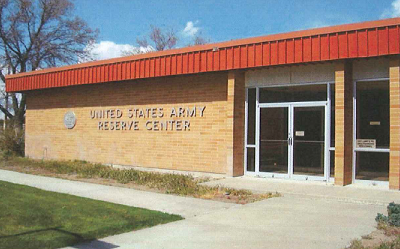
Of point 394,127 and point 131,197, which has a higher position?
point 394,127

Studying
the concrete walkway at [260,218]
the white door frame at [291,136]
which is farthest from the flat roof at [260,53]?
the concrete walkway at [260,218]

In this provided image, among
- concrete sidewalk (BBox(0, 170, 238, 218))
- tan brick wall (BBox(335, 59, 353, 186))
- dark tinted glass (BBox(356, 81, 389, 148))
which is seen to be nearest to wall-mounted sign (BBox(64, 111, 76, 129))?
concrete sidewalk (BBox(0, 170, 238, 218))

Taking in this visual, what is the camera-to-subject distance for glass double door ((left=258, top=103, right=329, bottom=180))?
1243 cm

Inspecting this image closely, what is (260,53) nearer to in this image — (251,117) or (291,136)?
(251,117)

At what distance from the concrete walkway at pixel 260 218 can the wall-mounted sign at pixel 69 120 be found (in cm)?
771

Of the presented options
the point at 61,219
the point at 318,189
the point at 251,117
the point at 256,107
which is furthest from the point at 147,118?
the point at 61,219

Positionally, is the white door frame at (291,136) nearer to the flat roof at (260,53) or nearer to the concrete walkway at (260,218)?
the concrete walkway at (260,218)

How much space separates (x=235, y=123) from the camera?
13797mm

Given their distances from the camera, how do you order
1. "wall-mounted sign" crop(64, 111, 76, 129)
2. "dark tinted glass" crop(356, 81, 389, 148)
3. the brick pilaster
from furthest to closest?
"wall-mounted sign" crop(64, 111, 76, 129), the brick pilaster, "dark tinted glass" crop(356, 81, 389, 148)

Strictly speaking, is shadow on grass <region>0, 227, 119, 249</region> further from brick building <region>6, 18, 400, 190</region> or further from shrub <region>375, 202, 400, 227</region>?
brick building <region>6, 18, 400, 190</region>

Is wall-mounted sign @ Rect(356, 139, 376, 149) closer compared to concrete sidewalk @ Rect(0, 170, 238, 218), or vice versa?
concrete sidewalk @ Rect(0, 170, 238, 218)

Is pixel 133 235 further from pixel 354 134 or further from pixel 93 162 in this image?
pixel 93 162

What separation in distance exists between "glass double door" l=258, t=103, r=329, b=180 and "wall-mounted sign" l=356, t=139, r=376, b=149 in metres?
0.85

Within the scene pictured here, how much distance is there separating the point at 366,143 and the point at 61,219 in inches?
312
